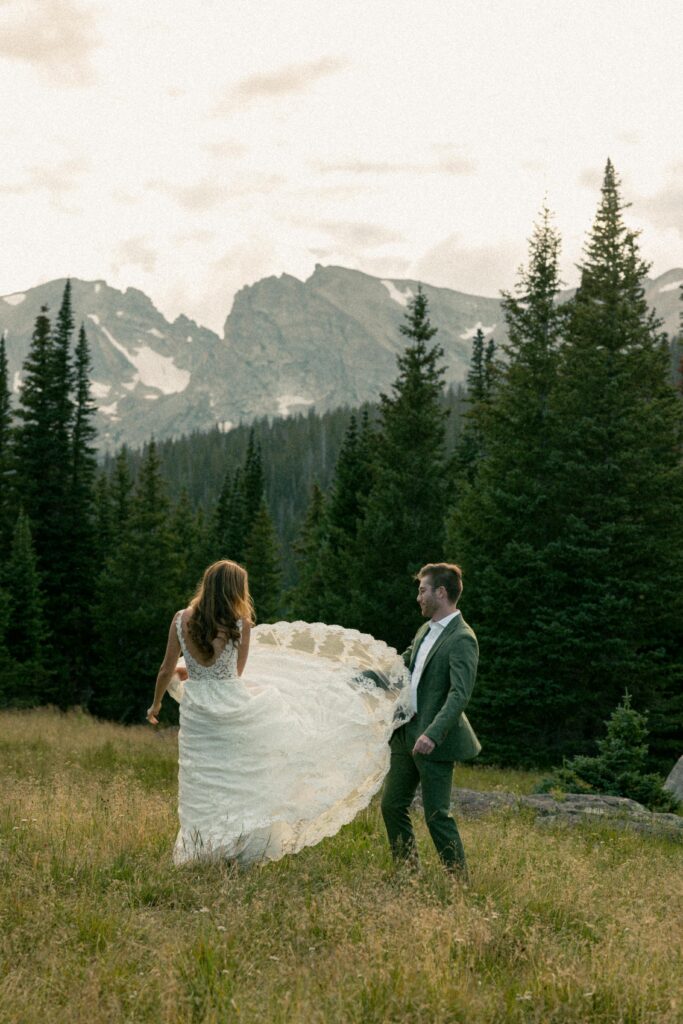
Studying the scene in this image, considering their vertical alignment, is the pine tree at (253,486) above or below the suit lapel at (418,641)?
above

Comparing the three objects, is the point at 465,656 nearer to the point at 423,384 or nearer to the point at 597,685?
the point at 597,685

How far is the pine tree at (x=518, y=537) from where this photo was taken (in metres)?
26.1

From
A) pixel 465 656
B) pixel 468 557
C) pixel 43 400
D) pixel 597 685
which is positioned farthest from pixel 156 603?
pixel 465 656

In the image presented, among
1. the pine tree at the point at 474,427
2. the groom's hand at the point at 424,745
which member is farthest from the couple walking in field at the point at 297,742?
the pine tree at the point at 474,427

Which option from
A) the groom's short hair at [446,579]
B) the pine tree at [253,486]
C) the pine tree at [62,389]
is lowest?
the groom's short hair at [446,579]

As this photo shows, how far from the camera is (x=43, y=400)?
153 ft

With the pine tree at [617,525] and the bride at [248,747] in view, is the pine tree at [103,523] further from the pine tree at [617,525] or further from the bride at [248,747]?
the bride at [248,747]

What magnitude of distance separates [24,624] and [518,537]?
2465 centimetres

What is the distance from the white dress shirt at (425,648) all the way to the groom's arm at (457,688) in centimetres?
23

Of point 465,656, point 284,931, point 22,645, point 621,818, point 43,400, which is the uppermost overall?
point 43,400

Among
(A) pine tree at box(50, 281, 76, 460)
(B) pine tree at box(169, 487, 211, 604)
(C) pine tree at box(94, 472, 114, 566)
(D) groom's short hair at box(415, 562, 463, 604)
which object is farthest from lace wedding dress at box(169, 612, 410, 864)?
(B) pine tree at box(169, 487, 211, 604)

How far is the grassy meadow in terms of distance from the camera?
14.5 ft

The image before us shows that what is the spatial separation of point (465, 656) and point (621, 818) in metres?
6.03

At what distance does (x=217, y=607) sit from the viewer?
6.95m
